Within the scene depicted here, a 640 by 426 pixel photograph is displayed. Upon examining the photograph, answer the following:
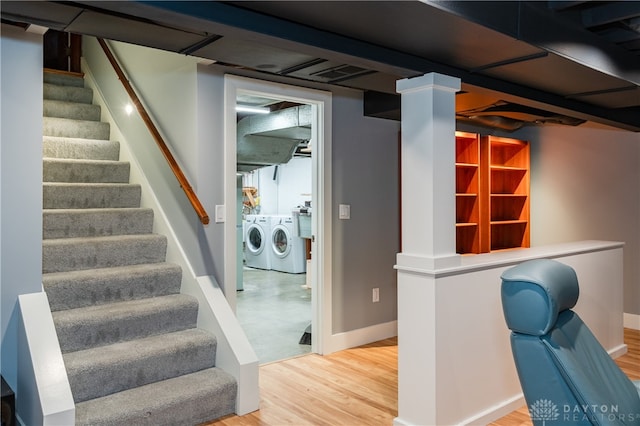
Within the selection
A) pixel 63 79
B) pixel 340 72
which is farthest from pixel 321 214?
pixel 63 79

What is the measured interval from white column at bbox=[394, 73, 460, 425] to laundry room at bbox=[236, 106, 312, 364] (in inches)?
63.6

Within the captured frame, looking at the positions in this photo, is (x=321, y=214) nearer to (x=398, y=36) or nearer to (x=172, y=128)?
(x=172, y=128)

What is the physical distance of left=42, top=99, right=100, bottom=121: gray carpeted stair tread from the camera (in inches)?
177

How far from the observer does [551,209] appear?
555 cm

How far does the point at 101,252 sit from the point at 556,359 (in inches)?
115

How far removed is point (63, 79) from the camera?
502 centimetres

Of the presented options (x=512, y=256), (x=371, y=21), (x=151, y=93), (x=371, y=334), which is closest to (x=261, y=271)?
(x=371, y=334)

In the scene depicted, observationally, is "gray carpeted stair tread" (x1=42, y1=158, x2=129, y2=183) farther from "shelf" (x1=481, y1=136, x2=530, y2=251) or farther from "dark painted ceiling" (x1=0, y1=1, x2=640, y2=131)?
"shelf" (x1=481, y1=136, x2=530, y2=251)

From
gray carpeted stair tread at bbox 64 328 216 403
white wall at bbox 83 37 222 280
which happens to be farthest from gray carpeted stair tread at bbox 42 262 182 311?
gray carpeted stair tread at bbox 64 328 216 403

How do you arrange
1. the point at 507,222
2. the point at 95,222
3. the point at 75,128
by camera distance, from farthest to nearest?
the point at 507,222
the point at 75,128
the point at 95,222

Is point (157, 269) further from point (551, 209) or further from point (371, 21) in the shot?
point (551, 209)

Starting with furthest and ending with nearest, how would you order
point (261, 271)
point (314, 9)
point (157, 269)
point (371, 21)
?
1. point (261, 271)
2. point (157, 269)
3. point (371, 21)
4. point (314, 9)

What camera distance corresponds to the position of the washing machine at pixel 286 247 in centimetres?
854

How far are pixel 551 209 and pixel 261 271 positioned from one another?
5.07m
